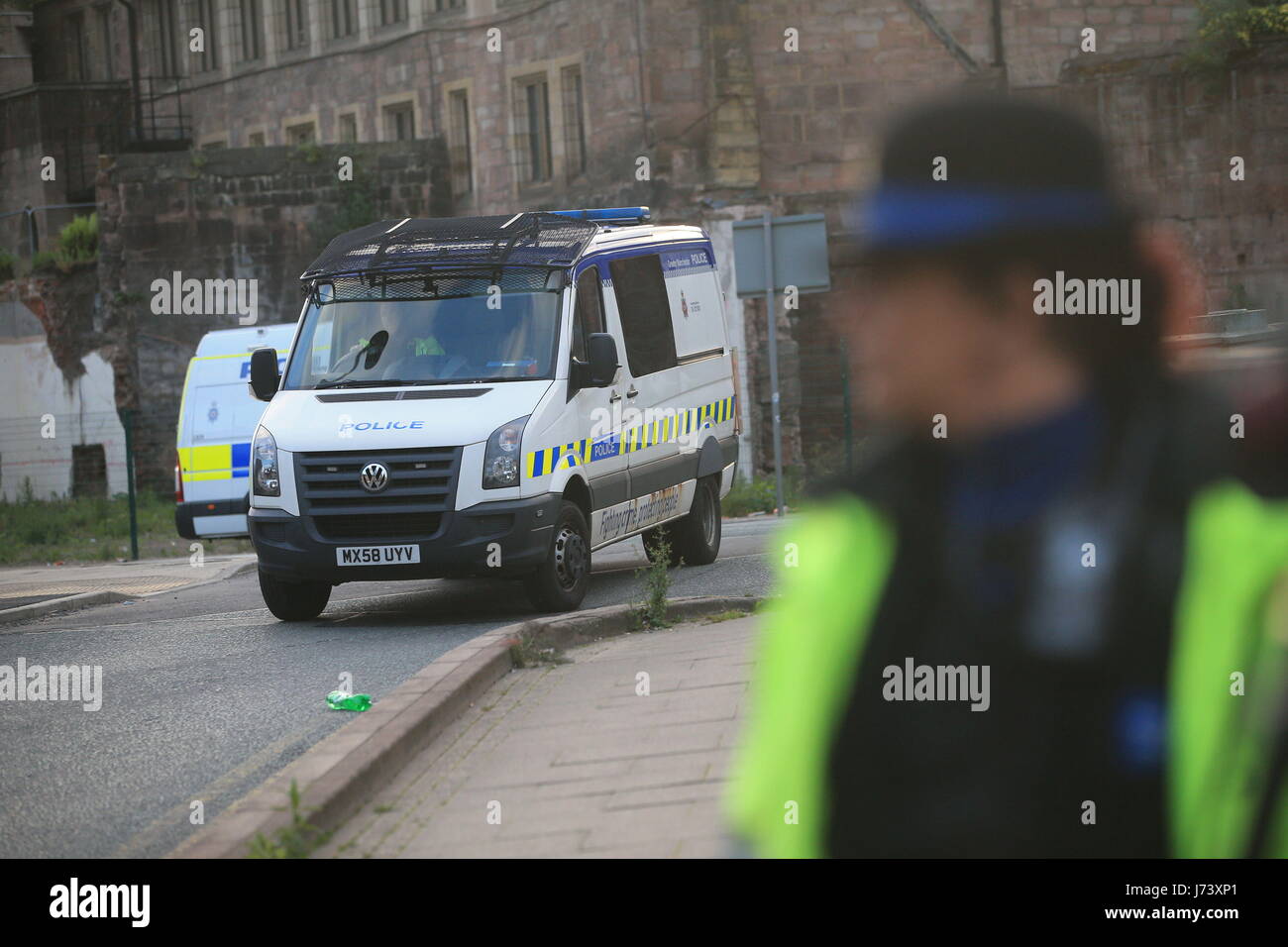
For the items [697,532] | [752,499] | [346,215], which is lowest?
[752,499]

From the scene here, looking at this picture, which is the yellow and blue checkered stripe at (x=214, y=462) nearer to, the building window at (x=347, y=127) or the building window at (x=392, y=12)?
the building window at (x=347, y=127)

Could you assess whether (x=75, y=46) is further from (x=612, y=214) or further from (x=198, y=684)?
(x=198, y=684)

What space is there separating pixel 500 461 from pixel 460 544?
0.59 meters

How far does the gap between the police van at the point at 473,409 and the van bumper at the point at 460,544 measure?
0.04 ft

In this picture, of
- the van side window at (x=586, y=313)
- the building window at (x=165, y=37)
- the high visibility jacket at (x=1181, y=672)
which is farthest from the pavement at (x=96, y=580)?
the building window at (x=165, y=37)

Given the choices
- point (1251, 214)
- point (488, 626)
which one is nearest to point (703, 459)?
point (488, 626)

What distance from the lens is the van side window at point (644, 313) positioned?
12.8 meters

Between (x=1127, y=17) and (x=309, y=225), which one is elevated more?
(x=1127, y=17)

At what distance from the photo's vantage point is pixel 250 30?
43.0m

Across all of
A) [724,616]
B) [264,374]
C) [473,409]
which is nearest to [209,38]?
[264,374]

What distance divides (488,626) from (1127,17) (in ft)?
77.8

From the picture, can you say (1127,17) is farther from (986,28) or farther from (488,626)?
(488,626)
